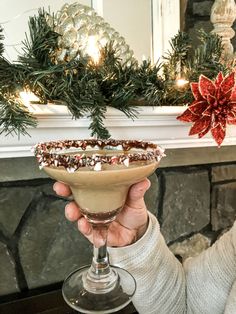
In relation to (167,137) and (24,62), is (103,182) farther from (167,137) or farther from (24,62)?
(167,137)

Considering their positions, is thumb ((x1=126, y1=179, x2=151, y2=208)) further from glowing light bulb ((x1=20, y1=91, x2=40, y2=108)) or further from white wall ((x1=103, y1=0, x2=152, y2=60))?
white wall ((x1=103, y1=0, x2=152, y2=60))

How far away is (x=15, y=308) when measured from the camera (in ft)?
3.24

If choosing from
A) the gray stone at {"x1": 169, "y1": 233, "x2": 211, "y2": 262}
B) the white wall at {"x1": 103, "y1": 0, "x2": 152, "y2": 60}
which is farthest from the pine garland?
the gray stone at {"x1": 169, "y1": 233, "x2": 211, "y2": 262}

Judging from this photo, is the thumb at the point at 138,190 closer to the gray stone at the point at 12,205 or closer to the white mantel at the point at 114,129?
the white mantel at the point at 114,129

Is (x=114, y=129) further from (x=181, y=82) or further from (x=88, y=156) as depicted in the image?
(x=88, y=156)

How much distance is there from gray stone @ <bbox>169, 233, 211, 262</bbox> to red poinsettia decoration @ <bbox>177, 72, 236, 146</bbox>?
54 cm

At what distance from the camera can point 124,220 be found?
0.78 metres

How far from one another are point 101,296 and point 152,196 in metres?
0.56

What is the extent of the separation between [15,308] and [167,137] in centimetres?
65

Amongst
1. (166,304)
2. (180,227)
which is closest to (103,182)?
(166,304)

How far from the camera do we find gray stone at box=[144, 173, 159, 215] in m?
1.22

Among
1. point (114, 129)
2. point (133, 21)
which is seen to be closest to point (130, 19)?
point (133, 21)

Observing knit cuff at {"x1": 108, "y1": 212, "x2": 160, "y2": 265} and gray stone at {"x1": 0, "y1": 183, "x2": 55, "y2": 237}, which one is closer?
knit cuff at {"x1": 108, "y1": 212, "x2": 160, "y2": 265}

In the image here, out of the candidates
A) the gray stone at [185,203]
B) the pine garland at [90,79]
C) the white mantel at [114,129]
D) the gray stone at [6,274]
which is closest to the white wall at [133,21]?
the pine garland at [90,79]
